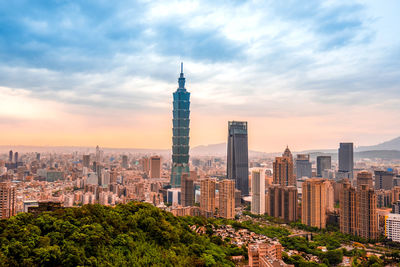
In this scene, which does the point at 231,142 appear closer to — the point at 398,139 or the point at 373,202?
the point at 373,202

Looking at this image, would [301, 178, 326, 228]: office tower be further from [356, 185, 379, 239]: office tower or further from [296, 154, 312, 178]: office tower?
[296, 154, 312, 178]: office tower

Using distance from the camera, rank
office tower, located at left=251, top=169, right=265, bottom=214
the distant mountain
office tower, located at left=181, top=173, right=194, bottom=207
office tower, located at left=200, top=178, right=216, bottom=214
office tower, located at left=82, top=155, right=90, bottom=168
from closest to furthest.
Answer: office tower, located at left=200, top=178, right=216, bottom=214
office tower, located at left=251, top=169, right=265, bottom=214
office tower, located at left=181, top=173, right=194, bottom=207
office tower, located at left=82, top=155, right=90, bottom=168
the distant mountain

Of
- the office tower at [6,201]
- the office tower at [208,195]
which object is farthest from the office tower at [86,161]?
the office tower at [6,201]

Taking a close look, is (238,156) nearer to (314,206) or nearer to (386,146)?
(314,206)

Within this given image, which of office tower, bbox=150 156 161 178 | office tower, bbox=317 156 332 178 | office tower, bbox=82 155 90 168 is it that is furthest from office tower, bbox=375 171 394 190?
office tower, bbox=82 155 90 168

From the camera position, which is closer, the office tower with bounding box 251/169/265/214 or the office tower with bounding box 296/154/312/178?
the office tower with bounding box 251/169/265/214

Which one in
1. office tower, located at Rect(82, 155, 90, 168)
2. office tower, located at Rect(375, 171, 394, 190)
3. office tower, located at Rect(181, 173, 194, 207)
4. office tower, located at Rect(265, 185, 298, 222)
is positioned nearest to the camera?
office tower, located at Rect(265, 185, 298, 222)

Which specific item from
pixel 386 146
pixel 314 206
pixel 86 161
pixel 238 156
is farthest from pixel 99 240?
pixel 386 146

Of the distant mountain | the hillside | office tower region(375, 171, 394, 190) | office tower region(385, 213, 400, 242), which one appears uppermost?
the distant mountain
